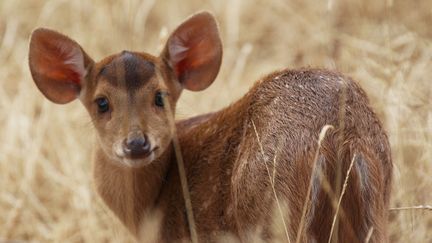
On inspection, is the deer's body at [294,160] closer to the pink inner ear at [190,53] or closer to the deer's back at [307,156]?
the deer's back at [307,156]

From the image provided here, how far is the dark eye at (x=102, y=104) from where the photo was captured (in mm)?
5379

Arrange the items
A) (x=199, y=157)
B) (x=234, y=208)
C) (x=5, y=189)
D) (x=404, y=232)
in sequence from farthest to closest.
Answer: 1. (x=5, y=189)
2. (x=404, y=232)
3. (x=199, y=157)
4. (x=234, y=208)

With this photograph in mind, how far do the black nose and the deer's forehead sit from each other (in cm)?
30

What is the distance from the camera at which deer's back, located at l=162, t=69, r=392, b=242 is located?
4602 millimetres

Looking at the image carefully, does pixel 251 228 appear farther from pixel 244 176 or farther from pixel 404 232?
pixel 404 232

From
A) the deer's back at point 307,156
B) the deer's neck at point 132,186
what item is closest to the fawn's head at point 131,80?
the deer's neck at point 132,186

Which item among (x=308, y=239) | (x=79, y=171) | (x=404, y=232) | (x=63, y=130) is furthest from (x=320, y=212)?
(x=63, y=130)

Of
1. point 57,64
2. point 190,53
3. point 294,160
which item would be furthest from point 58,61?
point 294,160

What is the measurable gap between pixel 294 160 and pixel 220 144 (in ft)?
2.51

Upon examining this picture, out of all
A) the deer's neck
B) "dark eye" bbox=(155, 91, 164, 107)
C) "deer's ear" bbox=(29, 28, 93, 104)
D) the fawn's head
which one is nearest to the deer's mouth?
the fawn's head

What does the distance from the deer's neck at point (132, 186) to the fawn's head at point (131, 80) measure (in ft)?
0.67

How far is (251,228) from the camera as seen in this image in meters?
4.79

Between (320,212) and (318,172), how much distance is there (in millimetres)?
210

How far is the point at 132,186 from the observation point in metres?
5.66
